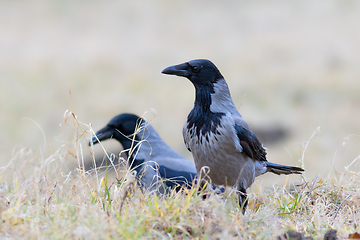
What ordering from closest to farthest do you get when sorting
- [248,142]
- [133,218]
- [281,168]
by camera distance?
[133,218] < [248,142] < [281,168]

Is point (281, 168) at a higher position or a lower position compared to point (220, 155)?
lower

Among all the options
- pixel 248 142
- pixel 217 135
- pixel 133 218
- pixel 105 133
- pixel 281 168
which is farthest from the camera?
pixel 105 133

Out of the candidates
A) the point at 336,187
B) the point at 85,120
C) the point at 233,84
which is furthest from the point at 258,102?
the point at 336,187

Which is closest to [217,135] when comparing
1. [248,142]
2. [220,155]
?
[220,155]

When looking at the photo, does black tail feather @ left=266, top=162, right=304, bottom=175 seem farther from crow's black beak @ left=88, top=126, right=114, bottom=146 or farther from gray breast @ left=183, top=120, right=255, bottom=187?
crow's black beak @ left=88, top=126, right=114, bottom=146

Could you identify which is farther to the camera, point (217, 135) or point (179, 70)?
point (179, 70)

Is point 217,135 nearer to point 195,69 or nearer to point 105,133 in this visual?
point 195,69

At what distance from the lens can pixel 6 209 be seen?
219 centimetres

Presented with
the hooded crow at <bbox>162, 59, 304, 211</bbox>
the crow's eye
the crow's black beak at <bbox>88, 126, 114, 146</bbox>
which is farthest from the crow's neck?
the crow's black beak at <bbox>88, 126, 114, 146</bbox>

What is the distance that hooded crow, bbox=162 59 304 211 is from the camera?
273cm

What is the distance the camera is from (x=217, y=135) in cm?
271

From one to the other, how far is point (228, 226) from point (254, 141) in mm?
1013

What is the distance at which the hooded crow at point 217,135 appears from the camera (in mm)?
2730

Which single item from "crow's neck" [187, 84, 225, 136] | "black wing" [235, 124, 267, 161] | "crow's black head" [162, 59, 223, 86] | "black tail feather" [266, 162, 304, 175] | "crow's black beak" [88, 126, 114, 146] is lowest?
"black tail feather" [266, 162, 304, 175]
